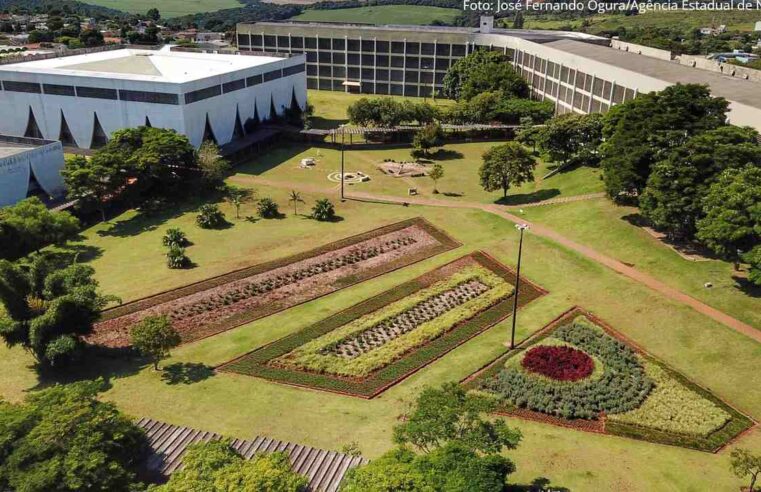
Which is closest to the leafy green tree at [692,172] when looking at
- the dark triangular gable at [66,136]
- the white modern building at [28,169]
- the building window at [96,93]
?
the white modern building at [28,169]

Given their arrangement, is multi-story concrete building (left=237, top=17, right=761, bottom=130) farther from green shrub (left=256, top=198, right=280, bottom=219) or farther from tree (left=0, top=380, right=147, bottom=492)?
tree (left=0, top=380, right=147, bottom=492)


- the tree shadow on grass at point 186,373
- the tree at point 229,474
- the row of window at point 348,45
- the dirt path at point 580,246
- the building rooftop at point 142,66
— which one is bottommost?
the tree shadow on grass at point 186,373

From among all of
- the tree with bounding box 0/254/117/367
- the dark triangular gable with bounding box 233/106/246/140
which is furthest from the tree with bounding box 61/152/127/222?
the dark triangular gable with bounding box 233/106/246/140

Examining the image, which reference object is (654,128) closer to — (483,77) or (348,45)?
(483,77)

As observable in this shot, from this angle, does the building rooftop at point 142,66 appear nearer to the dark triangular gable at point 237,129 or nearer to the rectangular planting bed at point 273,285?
the dark triangular gable at point 237,129

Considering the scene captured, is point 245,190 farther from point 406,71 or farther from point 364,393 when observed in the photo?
point 406,71

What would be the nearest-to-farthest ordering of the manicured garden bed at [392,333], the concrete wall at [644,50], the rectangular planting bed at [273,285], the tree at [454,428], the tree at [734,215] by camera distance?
the tree at [454,428] → the manicured garden bed at [392,333] → the tree at [734,215] → the rectangular planting bed at [273,285] → the concrete wall at [644,50]
